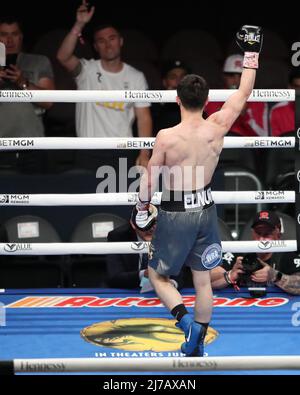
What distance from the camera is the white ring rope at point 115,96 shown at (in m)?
5.79

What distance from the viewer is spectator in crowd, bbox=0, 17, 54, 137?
6516 millimetres

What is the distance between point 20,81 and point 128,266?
1462mm

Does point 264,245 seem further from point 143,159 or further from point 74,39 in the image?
point 74,39

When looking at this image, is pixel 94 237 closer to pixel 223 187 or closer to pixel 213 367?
pixel 223 187

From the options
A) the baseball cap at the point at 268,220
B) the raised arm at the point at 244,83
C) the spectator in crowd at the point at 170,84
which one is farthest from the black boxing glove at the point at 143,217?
the spectator in crowd at the point at 170,84

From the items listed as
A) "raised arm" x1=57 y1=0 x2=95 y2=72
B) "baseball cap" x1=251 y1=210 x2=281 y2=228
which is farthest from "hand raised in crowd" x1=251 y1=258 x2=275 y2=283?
"raised arm" x1=57 y1=0 x2=95 y2=72

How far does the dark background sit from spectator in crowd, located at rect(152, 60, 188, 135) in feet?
4.64

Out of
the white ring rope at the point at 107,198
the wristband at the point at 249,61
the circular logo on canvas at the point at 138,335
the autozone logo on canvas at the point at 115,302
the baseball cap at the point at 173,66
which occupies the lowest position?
the circular logo on canvas at the point at 138,335

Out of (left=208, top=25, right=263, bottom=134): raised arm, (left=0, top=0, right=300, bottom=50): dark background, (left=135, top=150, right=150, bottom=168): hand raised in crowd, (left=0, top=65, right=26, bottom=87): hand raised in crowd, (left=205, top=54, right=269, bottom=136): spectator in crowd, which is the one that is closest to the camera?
(left=208, top=25, right=263, bottom=134): raised arm

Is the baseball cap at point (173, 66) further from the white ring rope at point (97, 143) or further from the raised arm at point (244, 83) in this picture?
the raised arm at point (244, 83)

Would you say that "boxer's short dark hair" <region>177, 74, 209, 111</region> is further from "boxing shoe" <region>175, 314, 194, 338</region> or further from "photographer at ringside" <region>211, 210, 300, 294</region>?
"photographer at ringside" <region>211, 210, 300, 294</region>

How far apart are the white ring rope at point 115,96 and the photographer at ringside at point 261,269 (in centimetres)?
80

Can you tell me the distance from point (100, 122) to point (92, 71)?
0.39 meters

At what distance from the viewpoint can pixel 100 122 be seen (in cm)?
705
